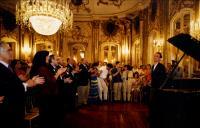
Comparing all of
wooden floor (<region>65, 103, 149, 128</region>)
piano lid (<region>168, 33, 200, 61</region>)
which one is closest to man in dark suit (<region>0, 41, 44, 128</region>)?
piano lid (<region>168, 33, 200, 61</region>)

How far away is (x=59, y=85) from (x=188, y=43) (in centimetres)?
315

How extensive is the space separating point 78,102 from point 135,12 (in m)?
7.64

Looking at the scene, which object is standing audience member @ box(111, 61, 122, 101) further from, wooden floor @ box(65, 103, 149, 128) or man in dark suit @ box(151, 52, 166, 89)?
man in dark suit @ box(151, 52, 166, 89)

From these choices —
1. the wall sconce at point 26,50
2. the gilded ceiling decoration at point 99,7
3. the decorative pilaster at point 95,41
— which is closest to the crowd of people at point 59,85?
the gilded ceiling decoration at point 99,7

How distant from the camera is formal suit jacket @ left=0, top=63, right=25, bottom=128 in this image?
9.56 feet

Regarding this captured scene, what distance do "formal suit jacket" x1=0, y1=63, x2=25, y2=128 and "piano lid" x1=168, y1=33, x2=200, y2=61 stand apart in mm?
2466

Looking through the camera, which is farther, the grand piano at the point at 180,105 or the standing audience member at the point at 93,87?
the standing audience member at the point at 93,87

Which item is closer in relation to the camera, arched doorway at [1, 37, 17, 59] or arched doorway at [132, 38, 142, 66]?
arched doorway at [132, 38, 142, 66]

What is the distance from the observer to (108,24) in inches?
637

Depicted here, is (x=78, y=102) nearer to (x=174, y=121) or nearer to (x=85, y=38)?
(x=174, y=121)

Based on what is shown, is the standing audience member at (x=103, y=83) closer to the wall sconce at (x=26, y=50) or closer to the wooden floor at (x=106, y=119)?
the wooden floor at (x=106, y=119)

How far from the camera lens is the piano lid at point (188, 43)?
12.5 ft

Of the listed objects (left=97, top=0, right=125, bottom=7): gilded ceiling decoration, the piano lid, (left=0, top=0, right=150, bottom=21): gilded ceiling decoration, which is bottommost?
the piano lid

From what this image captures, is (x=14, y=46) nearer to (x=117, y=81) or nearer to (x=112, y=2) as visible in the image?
(x=112, y=2)
